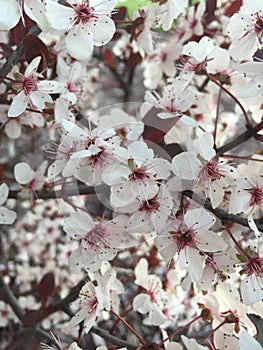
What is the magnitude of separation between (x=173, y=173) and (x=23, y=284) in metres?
1.38

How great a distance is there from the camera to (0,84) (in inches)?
44.1

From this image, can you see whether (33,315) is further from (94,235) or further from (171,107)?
(171,107)

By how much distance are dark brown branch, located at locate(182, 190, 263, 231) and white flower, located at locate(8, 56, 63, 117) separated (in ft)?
0.92

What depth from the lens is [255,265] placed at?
0.94m

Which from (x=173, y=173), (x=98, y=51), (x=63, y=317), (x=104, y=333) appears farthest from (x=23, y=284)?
(x=173, y=173)

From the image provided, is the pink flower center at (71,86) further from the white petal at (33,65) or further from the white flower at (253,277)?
the white flower at (253,277)

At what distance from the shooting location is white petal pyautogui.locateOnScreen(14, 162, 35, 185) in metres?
1.24

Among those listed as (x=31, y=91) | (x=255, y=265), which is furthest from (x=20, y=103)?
(x=255, y=265)

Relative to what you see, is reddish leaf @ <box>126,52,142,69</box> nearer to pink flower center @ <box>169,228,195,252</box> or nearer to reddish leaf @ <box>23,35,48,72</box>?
reddish leaf @ <box>23,35,48,72</box>

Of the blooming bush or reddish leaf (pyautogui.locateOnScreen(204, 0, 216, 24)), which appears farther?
reddish leaf (pyautogui.locateOnScreen(204, 0, 216, 24))

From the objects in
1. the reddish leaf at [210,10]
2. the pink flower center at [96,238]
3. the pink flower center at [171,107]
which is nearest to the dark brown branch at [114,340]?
the pink flower center at [96,238]

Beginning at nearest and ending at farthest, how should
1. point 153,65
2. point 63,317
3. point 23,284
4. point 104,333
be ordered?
point 104,333, point 153,65, point 63,317, point 23,284

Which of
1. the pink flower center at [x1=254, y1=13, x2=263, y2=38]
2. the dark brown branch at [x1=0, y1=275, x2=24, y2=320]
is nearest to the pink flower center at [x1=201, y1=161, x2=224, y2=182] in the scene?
the pink flower center at [x1=254, y1=13, x2=263, y2=38]

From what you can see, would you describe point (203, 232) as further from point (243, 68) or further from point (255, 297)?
point (243, 68)
